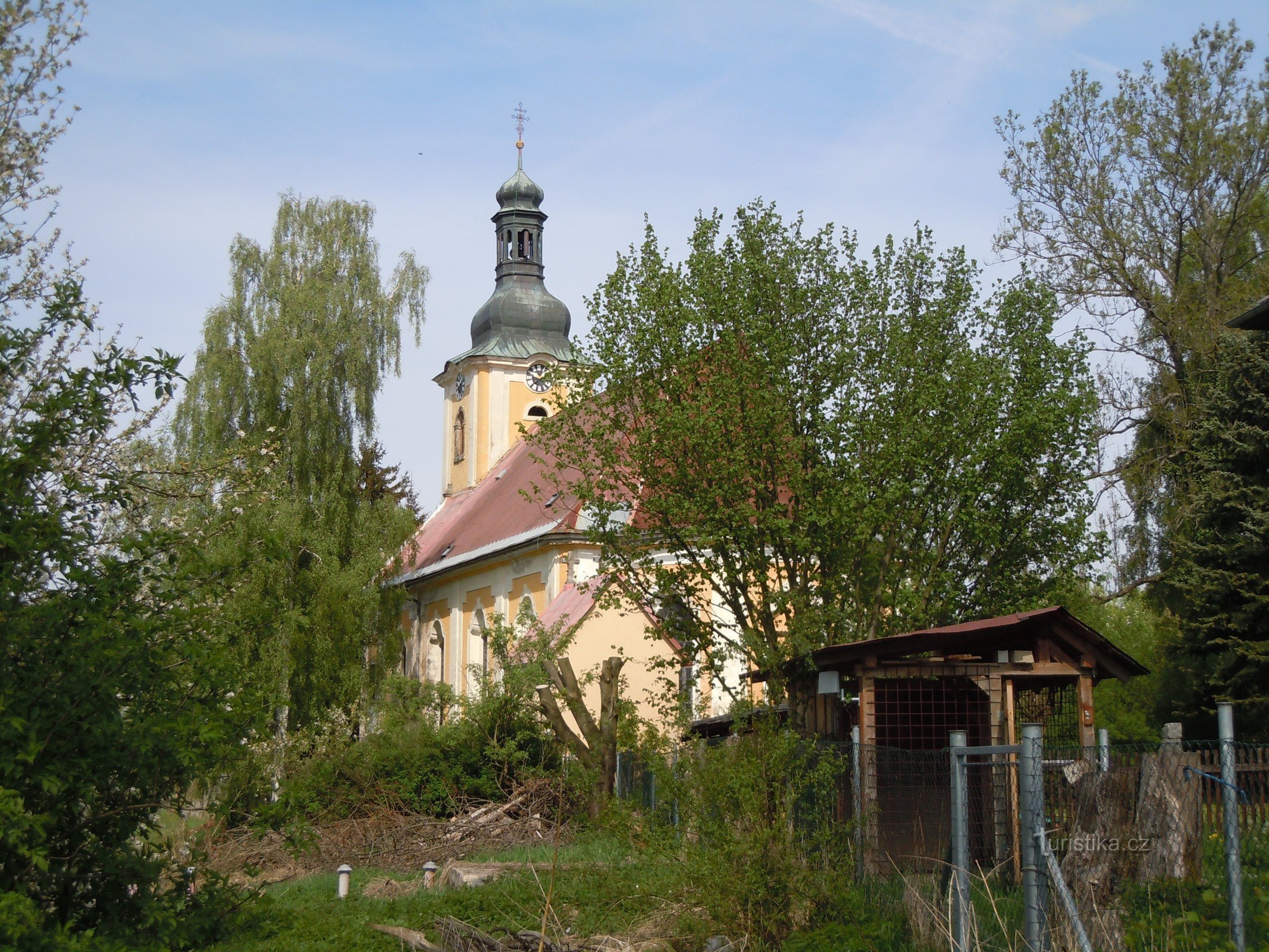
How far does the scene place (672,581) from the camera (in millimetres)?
18172

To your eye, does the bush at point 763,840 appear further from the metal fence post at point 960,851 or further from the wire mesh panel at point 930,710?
the wire mesh panel at point 930,710

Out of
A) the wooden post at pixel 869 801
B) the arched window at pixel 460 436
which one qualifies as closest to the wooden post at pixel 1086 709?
the wooden post at pixel 869 801

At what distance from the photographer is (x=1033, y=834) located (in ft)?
23.2

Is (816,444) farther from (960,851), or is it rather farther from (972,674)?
(960,851)

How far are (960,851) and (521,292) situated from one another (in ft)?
120

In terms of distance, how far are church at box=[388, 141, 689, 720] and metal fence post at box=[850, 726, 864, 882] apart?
16.1 metres

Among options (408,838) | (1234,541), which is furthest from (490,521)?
(1234,541)

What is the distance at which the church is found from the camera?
1136 inches

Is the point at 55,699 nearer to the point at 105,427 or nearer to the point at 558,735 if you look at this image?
the point at 105,427

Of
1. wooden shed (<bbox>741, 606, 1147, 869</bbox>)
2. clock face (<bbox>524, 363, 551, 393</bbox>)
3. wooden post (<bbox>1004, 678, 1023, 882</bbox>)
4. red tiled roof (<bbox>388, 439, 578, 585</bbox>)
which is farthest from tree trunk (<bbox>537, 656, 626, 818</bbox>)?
clock face (<bbox>524, 363, 551, 393</bbox>)

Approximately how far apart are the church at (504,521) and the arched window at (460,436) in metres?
0.04

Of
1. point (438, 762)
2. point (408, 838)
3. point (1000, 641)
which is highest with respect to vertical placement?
point (1000, 641)

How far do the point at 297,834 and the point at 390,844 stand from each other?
39.7ft

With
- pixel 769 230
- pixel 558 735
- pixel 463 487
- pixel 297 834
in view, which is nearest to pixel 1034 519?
pixel 769 230
